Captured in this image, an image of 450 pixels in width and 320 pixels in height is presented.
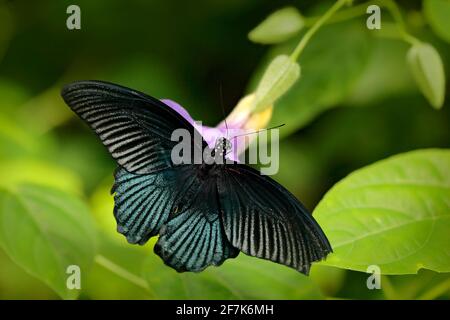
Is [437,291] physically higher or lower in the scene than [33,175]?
lower

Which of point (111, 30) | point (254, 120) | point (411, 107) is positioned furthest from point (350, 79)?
point (111, 30)

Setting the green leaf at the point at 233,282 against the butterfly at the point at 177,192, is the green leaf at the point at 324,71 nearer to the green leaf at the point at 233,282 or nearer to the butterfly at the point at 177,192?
the green leaf at the point at 233,282

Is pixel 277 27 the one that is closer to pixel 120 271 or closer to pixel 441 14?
pixel 441 14

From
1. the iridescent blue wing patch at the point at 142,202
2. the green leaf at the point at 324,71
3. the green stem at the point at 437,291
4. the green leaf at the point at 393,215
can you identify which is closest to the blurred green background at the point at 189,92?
the green leaf at the point at 324,71

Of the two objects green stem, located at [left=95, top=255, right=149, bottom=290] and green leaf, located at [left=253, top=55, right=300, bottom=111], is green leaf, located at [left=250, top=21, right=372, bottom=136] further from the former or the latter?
green stem, located at [left=95, top=255, right=149, bottom=290]

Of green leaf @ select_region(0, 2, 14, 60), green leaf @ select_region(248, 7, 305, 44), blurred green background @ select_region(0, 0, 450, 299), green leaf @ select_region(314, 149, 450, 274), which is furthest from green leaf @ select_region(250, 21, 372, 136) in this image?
green leaf @ select_region(0, 2, 14, 60)

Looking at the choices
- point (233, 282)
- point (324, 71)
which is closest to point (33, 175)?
point (233, 282)

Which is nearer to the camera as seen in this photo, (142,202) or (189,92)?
(142,202)

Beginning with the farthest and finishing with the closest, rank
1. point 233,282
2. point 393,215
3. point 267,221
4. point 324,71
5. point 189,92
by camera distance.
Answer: point 189,92 < point 324,71 < point 233,282 < point 393,215 < point 267,221
